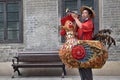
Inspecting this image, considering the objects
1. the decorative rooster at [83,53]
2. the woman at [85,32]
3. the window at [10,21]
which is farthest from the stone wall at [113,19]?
the decorative rooster at [83,53]

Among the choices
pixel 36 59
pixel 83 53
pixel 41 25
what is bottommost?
pixel 36 59

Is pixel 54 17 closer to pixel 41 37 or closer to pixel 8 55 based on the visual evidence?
pixel 41 37

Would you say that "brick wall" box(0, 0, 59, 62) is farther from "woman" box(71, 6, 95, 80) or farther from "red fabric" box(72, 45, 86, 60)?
"red fabric" box(72, 45, 86, 60)

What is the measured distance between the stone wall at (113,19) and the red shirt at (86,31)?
478 cm

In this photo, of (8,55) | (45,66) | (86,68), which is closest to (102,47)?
(86,68)

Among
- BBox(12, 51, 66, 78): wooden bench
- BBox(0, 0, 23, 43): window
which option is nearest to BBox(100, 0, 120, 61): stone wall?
BBox(12, 51, 66, 78): wooden bench

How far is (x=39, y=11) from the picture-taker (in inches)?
446

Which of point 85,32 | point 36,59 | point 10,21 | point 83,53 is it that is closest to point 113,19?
point 36,59

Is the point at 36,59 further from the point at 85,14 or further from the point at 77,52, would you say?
the point at 77,52

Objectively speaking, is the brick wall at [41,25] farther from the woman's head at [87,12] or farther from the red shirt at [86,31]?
the red shirt at [86,31]

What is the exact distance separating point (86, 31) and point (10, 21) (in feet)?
18.9

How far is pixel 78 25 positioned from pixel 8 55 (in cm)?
556

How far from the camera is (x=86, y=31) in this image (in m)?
6.43

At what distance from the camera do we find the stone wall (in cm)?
1117
